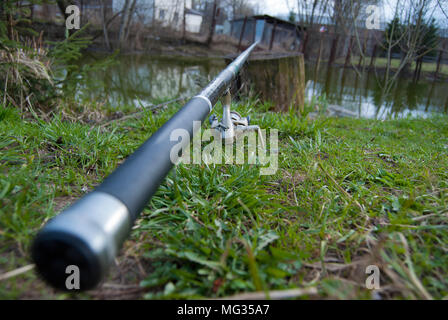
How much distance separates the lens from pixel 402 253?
37.0 inches

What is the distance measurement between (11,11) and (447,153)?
166 inches

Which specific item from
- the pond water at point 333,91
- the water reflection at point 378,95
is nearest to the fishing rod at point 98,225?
the pond water at point 333,91

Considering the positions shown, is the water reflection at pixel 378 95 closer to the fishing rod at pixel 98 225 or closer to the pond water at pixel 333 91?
the pond water at pixel 333 91

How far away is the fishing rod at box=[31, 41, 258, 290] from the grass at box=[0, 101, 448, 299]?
25cm

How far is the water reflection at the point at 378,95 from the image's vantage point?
294 inches

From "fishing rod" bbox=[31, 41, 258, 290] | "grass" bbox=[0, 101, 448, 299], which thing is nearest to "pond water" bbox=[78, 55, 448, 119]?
"grass" bbox=[0, 101, 448, 299]

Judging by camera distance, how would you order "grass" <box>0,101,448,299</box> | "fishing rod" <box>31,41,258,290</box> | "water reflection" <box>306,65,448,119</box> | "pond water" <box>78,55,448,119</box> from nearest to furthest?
"fishing rod" <box>31,41,258,290</box> → "grass" <box>0,101,448,299</box> → "pond water" <box>78,55,448,119</box> → "water reflection" <box>306,65,448,119</box>

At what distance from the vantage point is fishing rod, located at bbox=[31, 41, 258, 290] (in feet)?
1.87

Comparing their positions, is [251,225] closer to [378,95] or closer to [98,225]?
[98,225]

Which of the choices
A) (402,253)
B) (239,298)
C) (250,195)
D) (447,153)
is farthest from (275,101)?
(239,298)

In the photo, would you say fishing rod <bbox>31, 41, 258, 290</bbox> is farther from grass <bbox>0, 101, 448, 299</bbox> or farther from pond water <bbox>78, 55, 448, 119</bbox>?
pond water <bbox>78, 55, 448, 119</bbox>

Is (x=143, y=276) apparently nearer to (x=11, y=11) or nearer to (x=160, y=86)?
(x=11, y=11)
